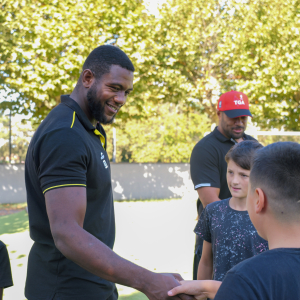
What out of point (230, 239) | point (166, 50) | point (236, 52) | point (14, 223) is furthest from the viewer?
point (236, 52)

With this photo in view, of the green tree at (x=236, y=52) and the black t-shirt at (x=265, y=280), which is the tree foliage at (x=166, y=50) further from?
the black t-shirt at (x=265, y=280)

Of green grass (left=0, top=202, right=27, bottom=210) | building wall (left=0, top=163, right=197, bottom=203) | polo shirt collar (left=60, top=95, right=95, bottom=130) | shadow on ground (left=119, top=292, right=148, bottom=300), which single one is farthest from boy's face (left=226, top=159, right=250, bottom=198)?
building wall (left=0, top=163, right=197, bottom=203)

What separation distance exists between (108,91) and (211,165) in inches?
66.1

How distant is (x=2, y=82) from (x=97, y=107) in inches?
433

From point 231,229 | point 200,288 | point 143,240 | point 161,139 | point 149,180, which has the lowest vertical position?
point 143,240

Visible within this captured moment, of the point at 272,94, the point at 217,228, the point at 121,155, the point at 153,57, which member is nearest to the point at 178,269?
the point at 217,228

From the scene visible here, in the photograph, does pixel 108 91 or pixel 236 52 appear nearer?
pixel 108 91

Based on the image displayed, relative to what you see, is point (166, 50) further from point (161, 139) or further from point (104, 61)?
point (104, 61)

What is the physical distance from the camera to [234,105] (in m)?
3.90

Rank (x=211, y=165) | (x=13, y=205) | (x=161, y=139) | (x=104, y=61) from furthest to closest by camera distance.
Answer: (x=161, y=139), (x=13, y=205), (x=211, y=165), (x=104, y=61)

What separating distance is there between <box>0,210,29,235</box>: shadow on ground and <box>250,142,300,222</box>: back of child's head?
8.82 meters

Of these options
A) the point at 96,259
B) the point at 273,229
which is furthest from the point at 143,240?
the point at 273,229

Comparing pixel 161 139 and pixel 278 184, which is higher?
pixel 278 184

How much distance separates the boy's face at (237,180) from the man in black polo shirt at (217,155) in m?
0.64
